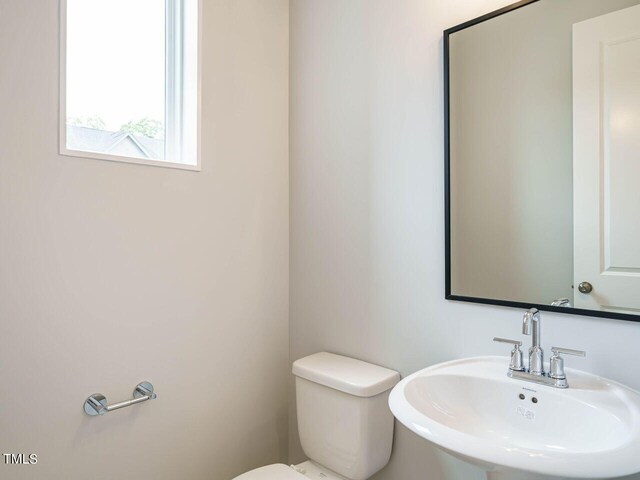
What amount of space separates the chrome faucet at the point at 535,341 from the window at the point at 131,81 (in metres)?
1.20

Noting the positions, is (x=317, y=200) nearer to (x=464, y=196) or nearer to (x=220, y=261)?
(x=220, y=261)

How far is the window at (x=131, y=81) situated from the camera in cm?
134

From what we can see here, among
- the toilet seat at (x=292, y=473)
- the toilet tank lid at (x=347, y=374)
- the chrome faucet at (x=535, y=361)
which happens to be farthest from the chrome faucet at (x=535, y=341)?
the toilet seat at (x=292, y=473)

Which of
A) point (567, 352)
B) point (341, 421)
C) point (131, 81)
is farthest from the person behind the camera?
point (131, 81)

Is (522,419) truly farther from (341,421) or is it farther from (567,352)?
(341,421)

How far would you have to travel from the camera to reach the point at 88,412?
1.27 metres

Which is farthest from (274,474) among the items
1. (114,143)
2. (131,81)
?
(131,81)

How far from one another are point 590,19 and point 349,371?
1257 mm

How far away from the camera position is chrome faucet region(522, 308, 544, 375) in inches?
41.5

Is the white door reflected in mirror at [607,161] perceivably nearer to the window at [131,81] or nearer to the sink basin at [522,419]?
the sink basin at [522,419]

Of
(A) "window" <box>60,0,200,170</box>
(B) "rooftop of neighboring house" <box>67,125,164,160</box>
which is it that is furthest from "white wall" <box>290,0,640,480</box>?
(B) "rooftop of neighboring house" <box>67,125,164,160</box>

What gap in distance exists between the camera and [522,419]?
1042mm

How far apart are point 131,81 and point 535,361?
1.59 m

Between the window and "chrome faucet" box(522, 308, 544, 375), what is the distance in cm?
120
